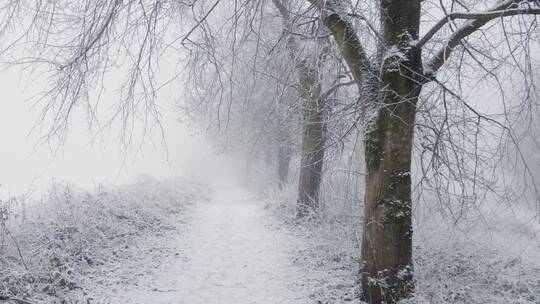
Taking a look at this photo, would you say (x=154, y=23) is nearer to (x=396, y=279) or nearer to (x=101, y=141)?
(x=101, y=141)

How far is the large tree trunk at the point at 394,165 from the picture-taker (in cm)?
468

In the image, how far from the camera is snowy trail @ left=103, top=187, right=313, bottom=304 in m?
5.36

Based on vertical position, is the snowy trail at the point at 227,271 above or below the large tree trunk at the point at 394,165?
below

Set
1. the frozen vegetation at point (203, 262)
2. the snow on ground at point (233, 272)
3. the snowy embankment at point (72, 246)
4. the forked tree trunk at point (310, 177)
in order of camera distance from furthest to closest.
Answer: the forked tree trunk at point (310, 177)
the snow on ground at point (233, 272)
the frozen vegetation at point (203, 262)
the snowy embankment at point (72, 246)

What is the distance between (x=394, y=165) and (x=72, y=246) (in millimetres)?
4824

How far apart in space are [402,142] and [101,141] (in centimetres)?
355

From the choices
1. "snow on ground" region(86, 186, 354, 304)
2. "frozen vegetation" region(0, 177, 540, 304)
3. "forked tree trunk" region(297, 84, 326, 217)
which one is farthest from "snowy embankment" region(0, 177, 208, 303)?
"forked tree trunk" region(297, 84, 326, 217)

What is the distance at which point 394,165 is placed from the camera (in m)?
4.70

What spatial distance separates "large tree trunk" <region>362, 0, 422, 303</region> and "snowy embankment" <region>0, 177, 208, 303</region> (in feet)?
11.2

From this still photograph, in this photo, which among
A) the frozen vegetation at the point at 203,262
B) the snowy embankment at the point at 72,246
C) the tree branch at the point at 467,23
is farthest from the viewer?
the frozen vegetation at the point at 203,262

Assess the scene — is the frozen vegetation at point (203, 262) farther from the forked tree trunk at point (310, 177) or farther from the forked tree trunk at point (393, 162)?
the forked tree trunk at point (310, 177)

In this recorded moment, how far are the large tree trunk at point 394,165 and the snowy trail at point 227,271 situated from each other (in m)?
1.24

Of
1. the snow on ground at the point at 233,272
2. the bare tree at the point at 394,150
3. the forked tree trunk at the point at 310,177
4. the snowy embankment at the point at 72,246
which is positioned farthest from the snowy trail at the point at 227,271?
the bare tree at the point at 394,150

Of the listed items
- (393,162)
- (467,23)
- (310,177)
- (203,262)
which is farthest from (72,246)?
(310,177)
